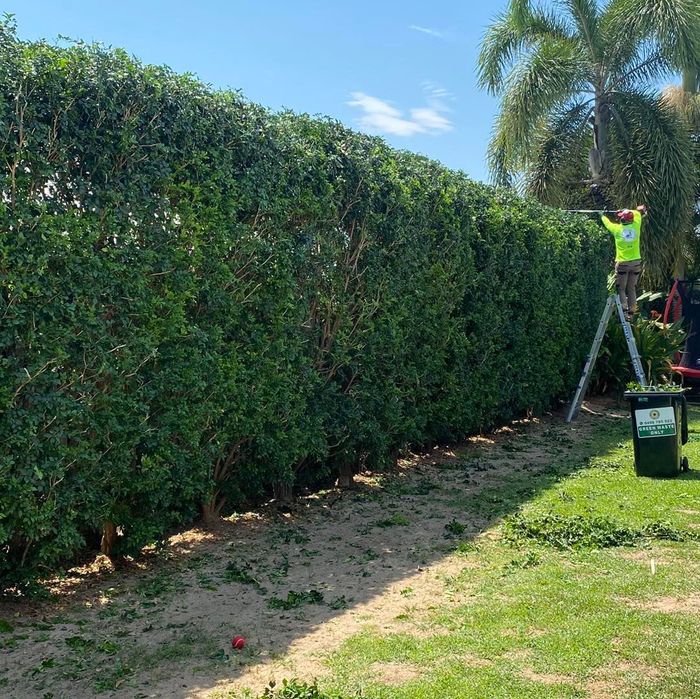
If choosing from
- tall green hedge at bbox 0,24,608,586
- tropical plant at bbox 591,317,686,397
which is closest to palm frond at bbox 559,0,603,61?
tropical plant at bbox 591,317,686,397

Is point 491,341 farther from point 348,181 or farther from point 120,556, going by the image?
point 120,556

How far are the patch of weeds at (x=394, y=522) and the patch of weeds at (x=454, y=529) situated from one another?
14.6 inches

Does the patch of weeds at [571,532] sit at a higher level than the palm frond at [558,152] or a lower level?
lower

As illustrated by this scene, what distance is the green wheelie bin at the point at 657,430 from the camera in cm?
816

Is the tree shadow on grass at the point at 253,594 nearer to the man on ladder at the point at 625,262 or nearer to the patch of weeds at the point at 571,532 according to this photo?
the patch of weeds at the point at 571,532

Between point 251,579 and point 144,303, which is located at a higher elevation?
point 144,303

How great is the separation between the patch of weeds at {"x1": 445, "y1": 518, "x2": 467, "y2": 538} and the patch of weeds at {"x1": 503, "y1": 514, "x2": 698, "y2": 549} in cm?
35

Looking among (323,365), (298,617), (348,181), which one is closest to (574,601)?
(298,617)

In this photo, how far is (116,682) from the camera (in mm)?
3646

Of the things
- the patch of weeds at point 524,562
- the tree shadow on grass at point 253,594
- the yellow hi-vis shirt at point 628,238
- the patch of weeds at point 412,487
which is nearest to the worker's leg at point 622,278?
the yellow hi-vis shirt at point 628,238

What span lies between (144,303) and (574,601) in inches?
128

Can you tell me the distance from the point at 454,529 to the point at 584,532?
40.4 inches

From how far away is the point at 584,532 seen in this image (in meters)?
6.08

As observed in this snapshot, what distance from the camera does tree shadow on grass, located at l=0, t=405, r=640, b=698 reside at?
12.5ft
